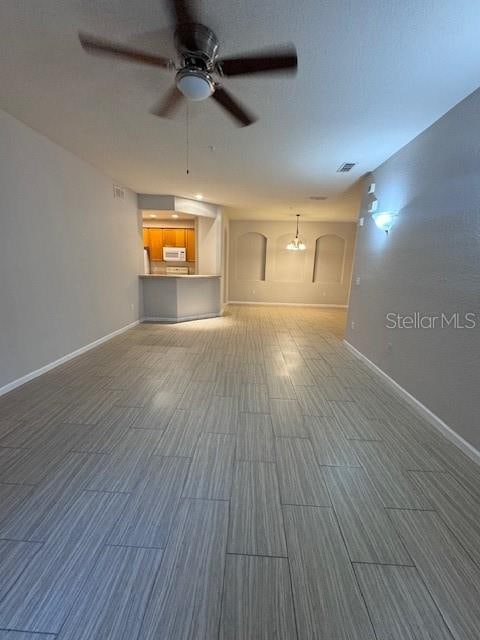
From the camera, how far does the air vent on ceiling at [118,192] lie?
15.4ft

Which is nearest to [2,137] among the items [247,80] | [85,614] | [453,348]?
[247,80]

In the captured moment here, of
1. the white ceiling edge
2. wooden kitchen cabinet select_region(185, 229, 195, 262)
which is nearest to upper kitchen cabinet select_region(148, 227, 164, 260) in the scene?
wooden kitchen cabinet select_region(185, 229, 195, 262)

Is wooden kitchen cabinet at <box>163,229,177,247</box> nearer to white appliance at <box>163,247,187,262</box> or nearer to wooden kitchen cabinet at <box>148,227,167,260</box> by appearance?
wooden kitchen cabinet at <box>148,227,167,260</box>

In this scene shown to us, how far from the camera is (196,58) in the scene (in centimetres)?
157

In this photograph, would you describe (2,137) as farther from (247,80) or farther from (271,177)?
(271,177)

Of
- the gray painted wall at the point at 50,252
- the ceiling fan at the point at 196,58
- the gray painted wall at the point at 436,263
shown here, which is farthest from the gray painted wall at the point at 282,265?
the ceiling fan at the point at 196,58

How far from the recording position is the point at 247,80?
1.93 meters

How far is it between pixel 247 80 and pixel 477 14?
4.20 feet

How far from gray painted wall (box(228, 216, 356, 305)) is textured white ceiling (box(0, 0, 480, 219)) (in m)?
5.06

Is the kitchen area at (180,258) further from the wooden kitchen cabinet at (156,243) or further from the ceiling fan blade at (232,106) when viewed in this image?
the ceiling fan blade at (232,106)

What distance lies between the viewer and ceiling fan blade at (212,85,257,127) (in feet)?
5.98

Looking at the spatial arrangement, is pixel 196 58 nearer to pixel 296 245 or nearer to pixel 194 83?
pixel 194 83

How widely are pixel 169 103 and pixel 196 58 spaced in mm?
475

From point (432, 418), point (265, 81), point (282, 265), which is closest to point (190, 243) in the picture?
point (282, 265)
